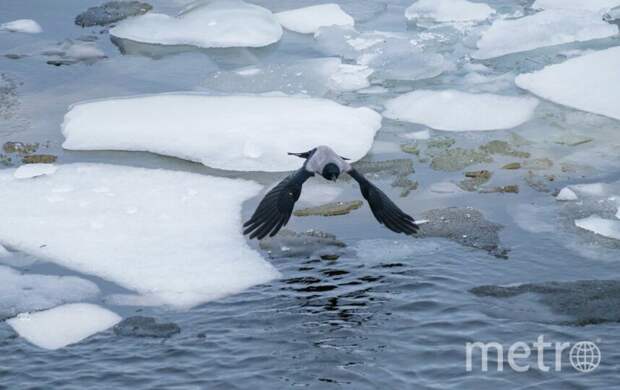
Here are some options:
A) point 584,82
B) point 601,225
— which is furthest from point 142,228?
point 584,82

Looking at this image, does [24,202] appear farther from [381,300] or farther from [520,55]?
[520,55]

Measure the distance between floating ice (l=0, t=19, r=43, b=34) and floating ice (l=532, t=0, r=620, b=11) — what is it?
242 inches

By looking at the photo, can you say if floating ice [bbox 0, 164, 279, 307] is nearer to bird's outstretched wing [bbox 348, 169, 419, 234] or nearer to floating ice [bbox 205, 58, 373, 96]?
bird's outstretched wing [bbox 348, 169, 419, 234]

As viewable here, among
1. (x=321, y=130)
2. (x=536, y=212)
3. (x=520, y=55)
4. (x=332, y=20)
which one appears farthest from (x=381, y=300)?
(x=332, y=20)

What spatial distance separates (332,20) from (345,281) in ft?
19.6

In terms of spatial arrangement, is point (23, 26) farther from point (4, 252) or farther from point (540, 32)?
point (540, 32)

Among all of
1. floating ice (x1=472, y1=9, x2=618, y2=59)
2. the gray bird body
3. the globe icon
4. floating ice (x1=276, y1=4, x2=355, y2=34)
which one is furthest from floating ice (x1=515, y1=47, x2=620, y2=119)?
the globe icon

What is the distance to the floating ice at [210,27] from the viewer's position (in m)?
11.8

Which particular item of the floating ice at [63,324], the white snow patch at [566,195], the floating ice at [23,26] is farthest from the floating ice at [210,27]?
the floating ice at [63,324]

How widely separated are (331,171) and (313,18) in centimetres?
560

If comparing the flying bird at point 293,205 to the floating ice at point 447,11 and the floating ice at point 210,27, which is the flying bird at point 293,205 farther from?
the floating ice at point 447,11

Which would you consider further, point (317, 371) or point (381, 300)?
point (381, 300)

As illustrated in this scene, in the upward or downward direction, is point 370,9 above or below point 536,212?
above

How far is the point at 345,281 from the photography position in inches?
282
